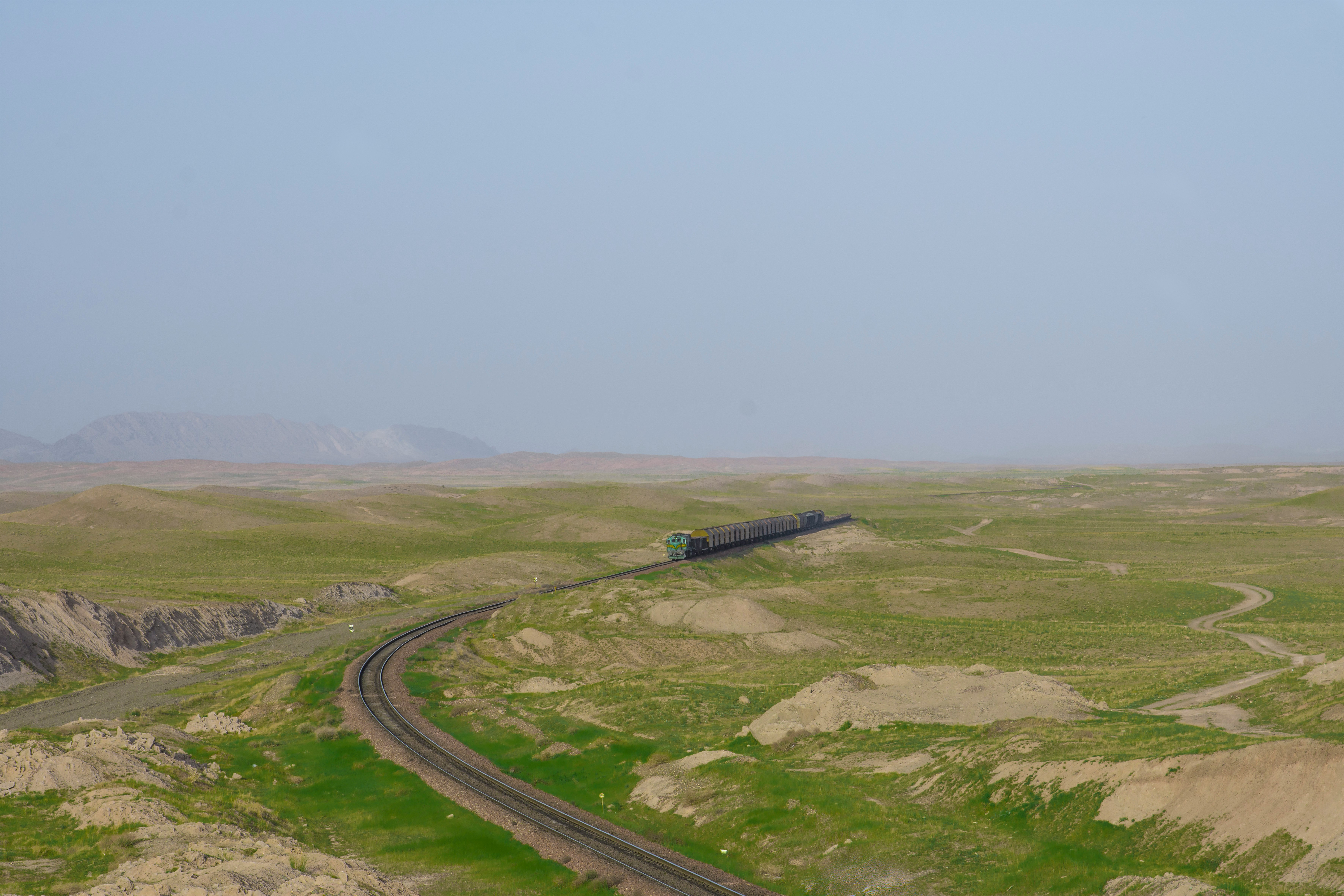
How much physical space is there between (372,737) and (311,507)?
14852cm

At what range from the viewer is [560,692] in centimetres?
5162

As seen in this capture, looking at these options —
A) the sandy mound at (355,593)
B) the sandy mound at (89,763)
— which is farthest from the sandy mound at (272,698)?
the sandy mound at (355,593)

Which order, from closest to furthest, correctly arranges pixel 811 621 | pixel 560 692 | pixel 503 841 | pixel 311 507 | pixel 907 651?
pixel 503 841, pixel 560 692, pixel 907 651, pixel 811 621, pixel 311 507

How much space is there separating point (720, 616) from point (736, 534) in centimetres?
4398

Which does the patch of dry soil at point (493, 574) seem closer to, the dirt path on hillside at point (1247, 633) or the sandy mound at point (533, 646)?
the sandy mound at point (533, 646)

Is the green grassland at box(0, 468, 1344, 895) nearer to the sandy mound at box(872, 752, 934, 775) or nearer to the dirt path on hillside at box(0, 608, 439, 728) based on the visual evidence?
the sandy mound at box(872, 752, 934, 775)

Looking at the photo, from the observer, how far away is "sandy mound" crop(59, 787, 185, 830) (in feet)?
87.8

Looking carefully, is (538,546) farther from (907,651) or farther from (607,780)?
(607,780)

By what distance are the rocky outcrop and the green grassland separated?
3.26m

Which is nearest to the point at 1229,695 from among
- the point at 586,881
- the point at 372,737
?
the point at 586,881

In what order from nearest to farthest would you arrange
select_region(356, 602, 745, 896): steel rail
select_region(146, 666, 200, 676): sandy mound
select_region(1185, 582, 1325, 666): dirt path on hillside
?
select_region(356, 602, 745, 896): steel rail
select_region(1185, 582, 1325, 666): dirt path on hillside
select_region(146, 666, 200, 676): sandy mound

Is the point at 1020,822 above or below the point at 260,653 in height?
above

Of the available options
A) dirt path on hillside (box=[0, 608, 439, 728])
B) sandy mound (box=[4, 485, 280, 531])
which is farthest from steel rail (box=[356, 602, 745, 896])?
sandy mound (box=[4, 485, 280, 531])

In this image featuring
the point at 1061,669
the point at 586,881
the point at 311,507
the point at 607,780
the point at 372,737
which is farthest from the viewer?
the point at 311,507
